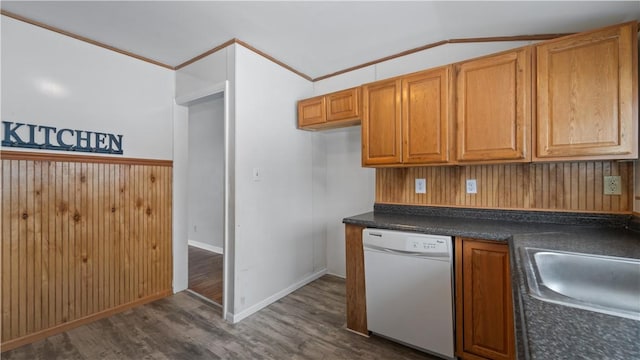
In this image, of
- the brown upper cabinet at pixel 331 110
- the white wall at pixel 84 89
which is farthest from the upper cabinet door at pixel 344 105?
the white wall at pixel 84 89

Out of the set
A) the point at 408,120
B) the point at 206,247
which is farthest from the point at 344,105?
the point at 206,247

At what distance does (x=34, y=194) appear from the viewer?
2.04 metres

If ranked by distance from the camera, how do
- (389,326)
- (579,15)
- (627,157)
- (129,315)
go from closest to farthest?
(627,157) < (579,15) < (389,326) < (129,315)

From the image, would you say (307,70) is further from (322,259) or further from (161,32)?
(322,259)

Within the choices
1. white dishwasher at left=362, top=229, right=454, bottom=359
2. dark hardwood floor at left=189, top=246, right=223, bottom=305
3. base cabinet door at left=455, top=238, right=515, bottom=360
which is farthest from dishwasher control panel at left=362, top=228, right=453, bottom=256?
dark hardwood floor at left=189, top=246, right=223, bottom=305

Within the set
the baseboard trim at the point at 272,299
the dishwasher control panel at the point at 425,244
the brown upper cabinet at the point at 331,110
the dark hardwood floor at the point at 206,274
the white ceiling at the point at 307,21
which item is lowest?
the dark hardwood floor at the point at 206,274

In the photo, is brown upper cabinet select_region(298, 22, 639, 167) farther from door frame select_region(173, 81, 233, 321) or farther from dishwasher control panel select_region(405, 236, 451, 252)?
door frame select_region(173, 81, 233, 321)

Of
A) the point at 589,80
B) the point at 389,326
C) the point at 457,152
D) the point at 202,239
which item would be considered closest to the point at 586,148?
the point at 589,80

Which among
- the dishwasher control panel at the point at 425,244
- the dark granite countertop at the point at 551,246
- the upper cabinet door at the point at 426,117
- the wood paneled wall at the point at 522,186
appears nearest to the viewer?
the dark granite countertop at the point at 551,246

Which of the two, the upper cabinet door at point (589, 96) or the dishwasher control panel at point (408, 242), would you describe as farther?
the dishwasher control panel at point (408, 242)

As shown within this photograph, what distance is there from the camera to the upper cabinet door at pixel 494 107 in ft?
5.98

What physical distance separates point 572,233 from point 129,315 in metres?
3.58

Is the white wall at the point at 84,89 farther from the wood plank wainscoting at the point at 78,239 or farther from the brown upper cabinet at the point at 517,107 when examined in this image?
the brown upper cabinet at the point at 517,107

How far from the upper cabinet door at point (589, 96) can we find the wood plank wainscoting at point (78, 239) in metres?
3.40
